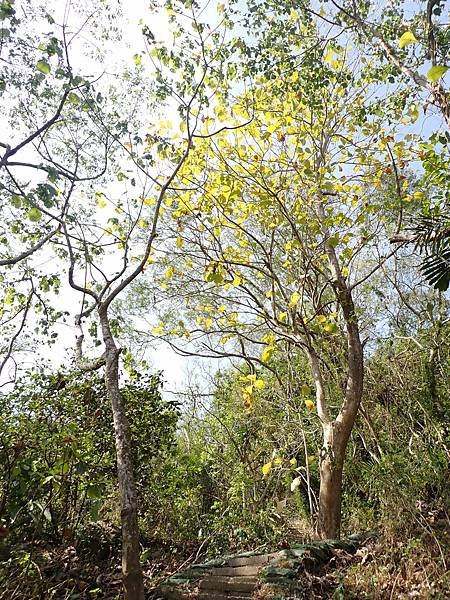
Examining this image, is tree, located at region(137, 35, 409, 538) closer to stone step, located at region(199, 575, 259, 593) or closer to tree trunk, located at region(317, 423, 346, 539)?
tree trunk, located at region(317, 423, 346, 539)

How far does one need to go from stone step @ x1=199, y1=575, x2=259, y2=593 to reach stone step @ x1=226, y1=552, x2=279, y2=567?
239 mm

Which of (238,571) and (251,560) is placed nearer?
(238,571)

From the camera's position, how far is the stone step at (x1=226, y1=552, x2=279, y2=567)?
3.99 metres

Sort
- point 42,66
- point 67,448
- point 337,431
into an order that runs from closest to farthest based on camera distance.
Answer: point 42,66 → point 67,448 → point 337,431

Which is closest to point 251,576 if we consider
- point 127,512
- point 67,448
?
point 127,512

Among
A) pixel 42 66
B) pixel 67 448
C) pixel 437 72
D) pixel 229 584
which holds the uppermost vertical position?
pixel 42 66

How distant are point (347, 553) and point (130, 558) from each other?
1.91 m

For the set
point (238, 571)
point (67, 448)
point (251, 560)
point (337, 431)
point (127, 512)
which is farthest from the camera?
point (337, 431)

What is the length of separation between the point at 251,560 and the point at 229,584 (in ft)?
1.48

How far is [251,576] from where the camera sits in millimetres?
3834

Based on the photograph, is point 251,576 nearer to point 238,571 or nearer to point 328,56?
point 238,571

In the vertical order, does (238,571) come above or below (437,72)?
below

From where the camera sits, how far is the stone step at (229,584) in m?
3.64

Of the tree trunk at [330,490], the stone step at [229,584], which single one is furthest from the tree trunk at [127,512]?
the tree trunk at [330,490]
